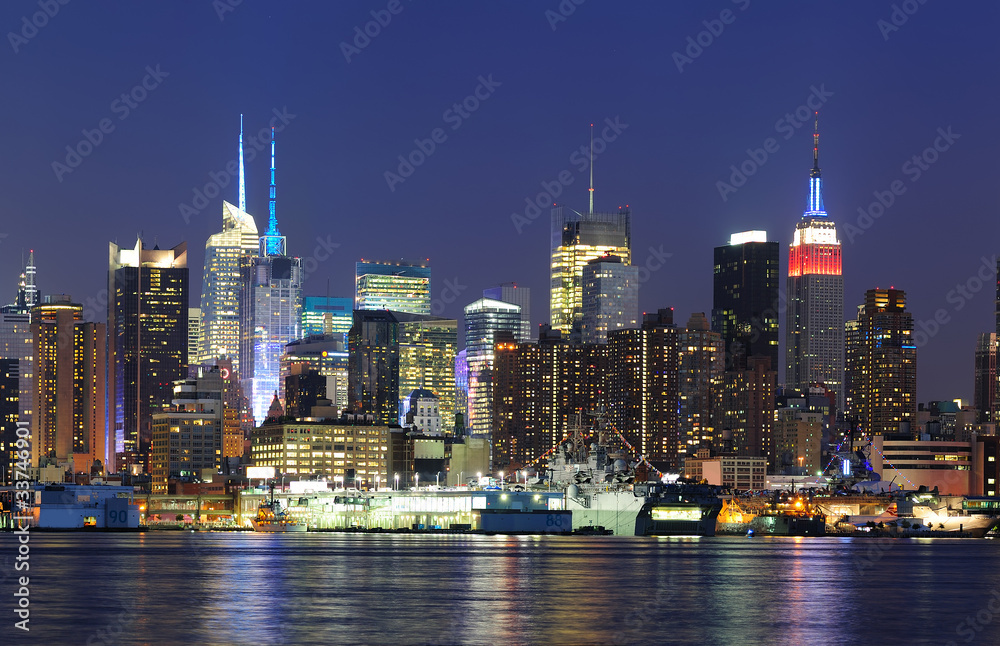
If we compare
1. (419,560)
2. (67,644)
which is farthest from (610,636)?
(419,560)

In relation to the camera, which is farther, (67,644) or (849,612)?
(849,612)

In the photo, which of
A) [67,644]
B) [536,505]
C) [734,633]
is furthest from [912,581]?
[536,505]

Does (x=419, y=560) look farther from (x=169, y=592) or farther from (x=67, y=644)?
(x=67, y=644)

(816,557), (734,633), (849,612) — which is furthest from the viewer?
(816,557)

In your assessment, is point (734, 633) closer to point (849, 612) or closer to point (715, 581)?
point (849, 612)

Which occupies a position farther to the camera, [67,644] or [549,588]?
[549,588]

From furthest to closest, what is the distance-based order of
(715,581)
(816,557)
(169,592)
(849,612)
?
(816,557)
(715,581)
(169,592)
(849,612)
